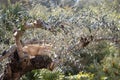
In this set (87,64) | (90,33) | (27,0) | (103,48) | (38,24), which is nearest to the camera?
(38,24)

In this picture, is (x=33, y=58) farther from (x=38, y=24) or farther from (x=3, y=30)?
(x=3, y=30)

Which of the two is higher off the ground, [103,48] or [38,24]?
[38,24]

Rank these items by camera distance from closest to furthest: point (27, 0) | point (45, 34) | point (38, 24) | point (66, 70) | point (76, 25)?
point (38, 24) < point (76, 25) < point (45, 34) < point (66, 70) < point (27, 0)

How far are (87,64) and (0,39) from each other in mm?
2402

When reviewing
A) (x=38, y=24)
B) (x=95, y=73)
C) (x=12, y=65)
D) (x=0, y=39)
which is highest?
(x=38, y=24)

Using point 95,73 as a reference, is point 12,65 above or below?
above

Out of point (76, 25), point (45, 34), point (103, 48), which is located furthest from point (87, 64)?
point (76, 25)

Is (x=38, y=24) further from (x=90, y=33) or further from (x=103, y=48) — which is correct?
(x=103, y=48)

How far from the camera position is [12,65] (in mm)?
4836

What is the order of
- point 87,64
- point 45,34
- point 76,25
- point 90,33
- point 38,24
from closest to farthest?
point 38,24, point 76,25, point 90,33, point 45,34, point 87,64

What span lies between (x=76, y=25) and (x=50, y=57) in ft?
3.71

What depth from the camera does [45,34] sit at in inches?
279

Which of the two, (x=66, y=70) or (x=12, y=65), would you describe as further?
(x=66, y=70)

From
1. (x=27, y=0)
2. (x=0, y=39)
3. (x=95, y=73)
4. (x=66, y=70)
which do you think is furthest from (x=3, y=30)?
(x=27, y=0)
